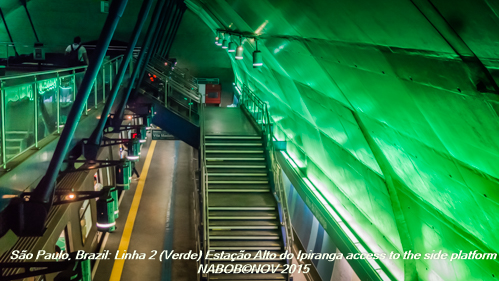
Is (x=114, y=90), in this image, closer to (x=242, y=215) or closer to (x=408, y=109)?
(x=242, y=215)

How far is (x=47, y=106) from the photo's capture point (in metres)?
5.20

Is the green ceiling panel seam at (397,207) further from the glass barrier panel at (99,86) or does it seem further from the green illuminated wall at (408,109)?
the glass barrier panel at (99,86)

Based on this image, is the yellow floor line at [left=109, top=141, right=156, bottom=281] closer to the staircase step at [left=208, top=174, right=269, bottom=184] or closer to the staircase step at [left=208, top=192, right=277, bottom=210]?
the staircase step at [left=208, top=192, right=277, bottom=210]

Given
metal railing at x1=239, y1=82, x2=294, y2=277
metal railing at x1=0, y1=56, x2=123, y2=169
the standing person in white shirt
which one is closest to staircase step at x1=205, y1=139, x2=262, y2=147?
metal railing at x1=239, y1=82, x2=294, y2=277

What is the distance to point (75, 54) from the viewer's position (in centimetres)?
997

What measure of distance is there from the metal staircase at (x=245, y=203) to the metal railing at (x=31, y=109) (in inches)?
173

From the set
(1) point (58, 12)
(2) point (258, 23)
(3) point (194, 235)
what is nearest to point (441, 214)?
(2) point (258, 23)

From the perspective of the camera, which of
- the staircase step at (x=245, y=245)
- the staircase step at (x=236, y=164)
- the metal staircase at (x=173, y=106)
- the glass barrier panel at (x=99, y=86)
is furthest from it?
the metal staircase at (x=173, y=106)

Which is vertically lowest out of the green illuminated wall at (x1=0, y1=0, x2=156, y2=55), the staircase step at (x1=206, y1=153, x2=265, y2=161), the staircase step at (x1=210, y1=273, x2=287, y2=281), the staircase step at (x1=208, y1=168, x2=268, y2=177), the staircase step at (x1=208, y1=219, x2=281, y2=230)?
the staircase step at (x1=210, y1=273, x2=287, y2=281)

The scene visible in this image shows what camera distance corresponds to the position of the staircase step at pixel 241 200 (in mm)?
9789

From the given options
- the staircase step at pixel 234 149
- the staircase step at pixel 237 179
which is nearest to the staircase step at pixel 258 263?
the staircase step at pixel 237 179

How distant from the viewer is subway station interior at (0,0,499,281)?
3240 millimetres

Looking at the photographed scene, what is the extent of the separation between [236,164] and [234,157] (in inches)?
11.7

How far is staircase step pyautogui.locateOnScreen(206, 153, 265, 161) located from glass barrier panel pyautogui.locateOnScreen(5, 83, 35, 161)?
22.7 feet
